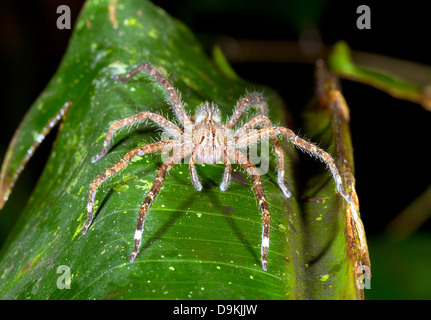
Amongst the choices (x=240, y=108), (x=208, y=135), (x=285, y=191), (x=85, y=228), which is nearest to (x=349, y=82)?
(x=240, y=108)

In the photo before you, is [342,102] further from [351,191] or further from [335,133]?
[351,191]

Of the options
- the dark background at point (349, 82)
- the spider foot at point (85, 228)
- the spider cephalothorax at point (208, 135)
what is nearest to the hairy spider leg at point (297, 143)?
the spider cephalothorax at point (208, 135)

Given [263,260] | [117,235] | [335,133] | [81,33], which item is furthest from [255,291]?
[81,33]

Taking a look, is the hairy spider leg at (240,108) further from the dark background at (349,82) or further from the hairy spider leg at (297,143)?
the dark background at (349,82)

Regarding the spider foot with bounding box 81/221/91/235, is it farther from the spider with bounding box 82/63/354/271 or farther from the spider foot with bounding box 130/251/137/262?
the spider foot with bounding box 130/251/137/262

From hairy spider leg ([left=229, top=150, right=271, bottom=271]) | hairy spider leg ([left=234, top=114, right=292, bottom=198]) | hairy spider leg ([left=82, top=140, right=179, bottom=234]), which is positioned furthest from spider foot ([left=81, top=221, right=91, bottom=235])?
hairy spider leg ([left=234, top=114, right=292, bottom=198])

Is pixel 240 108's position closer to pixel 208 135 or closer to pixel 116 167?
pixel 208 135

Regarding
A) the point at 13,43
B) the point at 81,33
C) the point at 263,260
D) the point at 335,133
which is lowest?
the point at 263,260
